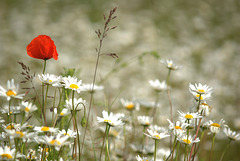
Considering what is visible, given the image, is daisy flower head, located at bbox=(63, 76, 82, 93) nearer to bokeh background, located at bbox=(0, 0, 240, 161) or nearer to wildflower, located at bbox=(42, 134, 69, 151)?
Result: wildflower, located at bbox=(42, 134, 69, 151)

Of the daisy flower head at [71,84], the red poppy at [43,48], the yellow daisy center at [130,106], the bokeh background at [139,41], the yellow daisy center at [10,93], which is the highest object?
the bokeh background at [139,41]

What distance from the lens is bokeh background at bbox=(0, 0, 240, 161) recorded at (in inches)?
167

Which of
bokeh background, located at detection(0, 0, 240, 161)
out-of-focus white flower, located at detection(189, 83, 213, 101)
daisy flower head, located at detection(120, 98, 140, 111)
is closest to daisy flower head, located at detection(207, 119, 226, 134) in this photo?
out-of-focus white flower, located at detection(189, 83, 213, 101)

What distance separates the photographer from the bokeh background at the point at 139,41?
425cm

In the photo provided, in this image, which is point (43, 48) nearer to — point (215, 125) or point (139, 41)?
point (215, 125)

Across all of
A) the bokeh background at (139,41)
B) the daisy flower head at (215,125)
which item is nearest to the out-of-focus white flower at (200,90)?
the daisy flower head at (215,125)

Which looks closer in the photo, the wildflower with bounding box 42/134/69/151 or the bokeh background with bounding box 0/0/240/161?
the wildflower with bounding box 42/134/69/151

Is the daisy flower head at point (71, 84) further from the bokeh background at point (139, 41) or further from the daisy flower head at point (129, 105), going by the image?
the bokeh background at point (139, 41)

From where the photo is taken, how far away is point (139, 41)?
17.7 ft

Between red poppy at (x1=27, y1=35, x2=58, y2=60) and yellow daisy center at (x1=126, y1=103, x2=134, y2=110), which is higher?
red poppy at (x1=27, y1=35, x2=58, y2=60)

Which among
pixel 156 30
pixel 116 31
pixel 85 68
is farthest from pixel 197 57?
pixel 85 68

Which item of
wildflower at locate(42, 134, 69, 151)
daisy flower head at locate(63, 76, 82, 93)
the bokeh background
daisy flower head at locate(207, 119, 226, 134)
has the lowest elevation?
wildflower at locate(42, 134, 69, 151)

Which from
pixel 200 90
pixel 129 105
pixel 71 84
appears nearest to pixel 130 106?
pixel 129 105

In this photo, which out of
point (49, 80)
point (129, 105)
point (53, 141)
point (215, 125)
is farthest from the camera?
point (129, 105)
